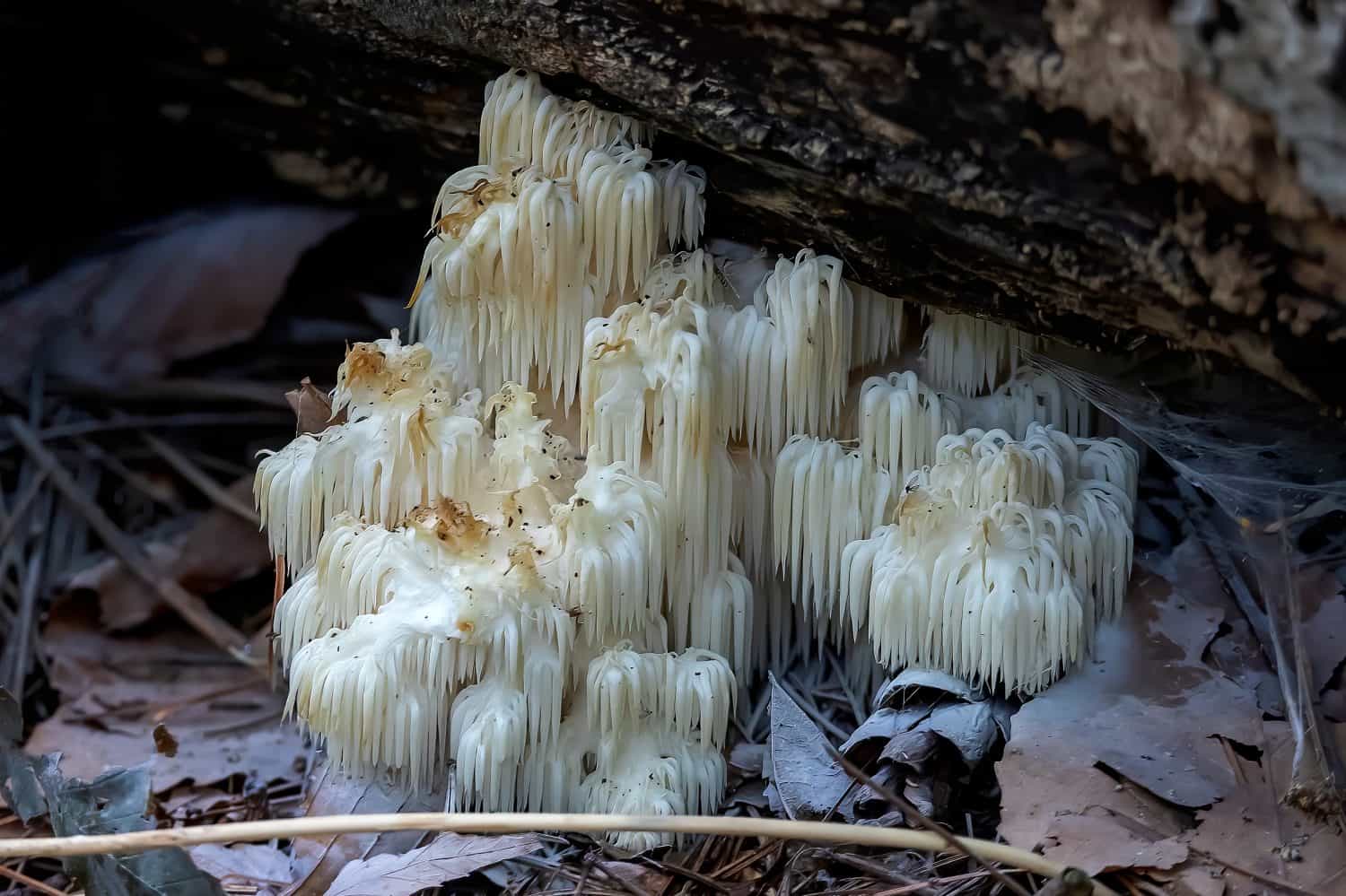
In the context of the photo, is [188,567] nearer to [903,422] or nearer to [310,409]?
[310,409]

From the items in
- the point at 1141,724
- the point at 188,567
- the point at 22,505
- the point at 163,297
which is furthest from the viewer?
the point at 163,297

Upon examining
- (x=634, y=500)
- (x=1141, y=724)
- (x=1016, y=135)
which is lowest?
(x=1141, y=724)

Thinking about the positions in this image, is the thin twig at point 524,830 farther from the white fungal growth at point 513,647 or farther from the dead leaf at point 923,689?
the dead leaf at point 923,689

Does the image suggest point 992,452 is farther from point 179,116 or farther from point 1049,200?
point 179,116

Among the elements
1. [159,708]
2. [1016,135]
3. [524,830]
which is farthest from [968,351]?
[159,708]

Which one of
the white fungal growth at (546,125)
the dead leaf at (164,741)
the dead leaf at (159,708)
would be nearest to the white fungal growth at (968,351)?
the white fungal growth at (546,125)

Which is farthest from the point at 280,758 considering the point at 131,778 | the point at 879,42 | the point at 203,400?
the point at 879,42

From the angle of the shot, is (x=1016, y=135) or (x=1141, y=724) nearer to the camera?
(x=1016, y=135)

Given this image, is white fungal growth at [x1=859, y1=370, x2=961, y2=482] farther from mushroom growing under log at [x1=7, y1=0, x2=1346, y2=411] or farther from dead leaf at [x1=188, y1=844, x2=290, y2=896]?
dead leaf at [x1=188, y1=844, x2=290, y2=896]
